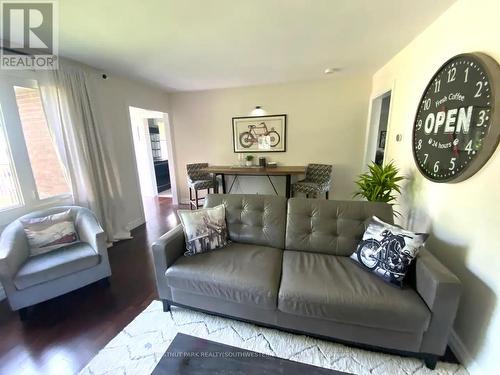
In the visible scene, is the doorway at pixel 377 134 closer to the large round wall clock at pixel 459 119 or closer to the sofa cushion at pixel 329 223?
the large round wall clock at pixel 459 119

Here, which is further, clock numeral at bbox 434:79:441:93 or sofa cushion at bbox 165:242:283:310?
clock numeral at bbox 434:79:441:93

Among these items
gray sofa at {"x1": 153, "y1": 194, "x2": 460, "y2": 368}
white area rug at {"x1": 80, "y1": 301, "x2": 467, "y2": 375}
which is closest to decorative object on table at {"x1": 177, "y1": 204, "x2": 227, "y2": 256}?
gray sofa at {"x1": 153, "y1": 194, "x2": 460, "y2": 368}

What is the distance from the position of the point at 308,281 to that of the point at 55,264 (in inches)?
83.6

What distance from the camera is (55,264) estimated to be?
184 cm

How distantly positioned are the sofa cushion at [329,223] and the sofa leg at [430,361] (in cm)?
74

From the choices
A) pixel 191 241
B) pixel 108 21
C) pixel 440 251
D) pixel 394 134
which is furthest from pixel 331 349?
pixel 108 21

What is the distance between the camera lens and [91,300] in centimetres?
198

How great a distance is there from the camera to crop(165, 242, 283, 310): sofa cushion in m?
1.46

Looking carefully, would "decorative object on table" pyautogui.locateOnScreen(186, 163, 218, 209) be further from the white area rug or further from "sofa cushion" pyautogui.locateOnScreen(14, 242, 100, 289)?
the white area rug

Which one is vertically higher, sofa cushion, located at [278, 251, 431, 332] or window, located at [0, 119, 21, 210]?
window, located at [0, 119, 21, 210]

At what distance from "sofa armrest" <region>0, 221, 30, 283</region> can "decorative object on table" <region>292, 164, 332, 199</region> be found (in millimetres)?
3526

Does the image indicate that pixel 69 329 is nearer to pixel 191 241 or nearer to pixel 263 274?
pixel 191 241

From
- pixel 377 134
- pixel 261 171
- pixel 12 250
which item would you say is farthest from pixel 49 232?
pixel 377 134

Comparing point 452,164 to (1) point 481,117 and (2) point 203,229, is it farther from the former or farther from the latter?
(2) point 203,229
